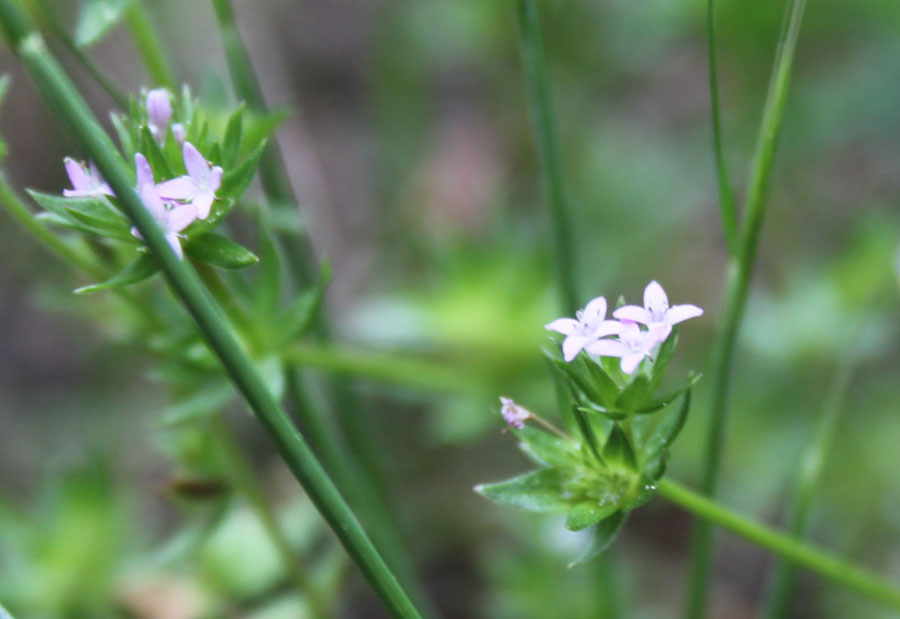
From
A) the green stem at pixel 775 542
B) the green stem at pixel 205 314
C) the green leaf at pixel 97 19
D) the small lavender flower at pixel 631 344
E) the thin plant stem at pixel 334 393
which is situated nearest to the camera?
the green stem at pixel 205 314

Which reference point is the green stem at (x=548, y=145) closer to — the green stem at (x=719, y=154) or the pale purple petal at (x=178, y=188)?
the green stem at (x=719, y=154)

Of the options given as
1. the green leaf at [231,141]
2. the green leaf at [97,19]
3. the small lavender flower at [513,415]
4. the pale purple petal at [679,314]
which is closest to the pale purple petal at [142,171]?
the green leaf at [231,141]

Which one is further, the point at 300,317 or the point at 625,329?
the point at 300,317

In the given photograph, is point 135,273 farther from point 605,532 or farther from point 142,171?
point 605,532

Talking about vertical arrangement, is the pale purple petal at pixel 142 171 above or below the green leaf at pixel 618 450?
above

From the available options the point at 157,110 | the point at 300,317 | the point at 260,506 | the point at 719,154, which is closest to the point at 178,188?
the point at 157,110

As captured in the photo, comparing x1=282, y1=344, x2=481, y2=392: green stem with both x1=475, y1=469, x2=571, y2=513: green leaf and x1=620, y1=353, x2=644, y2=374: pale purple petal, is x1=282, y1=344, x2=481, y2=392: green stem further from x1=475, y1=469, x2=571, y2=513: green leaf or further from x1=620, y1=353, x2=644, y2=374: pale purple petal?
x1=620, y1=353, x2=644, y2=374: pale purple petal

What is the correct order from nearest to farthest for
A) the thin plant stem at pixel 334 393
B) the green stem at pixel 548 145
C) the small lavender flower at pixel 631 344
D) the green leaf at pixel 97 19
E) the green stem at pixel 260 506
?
the small lavender flower at pixel 631 344
the green leaf at pixel 97 19
the green stem at pixel 548 145
the thin plant stem at pixel 334 393
the green stem at pixel 260 506
